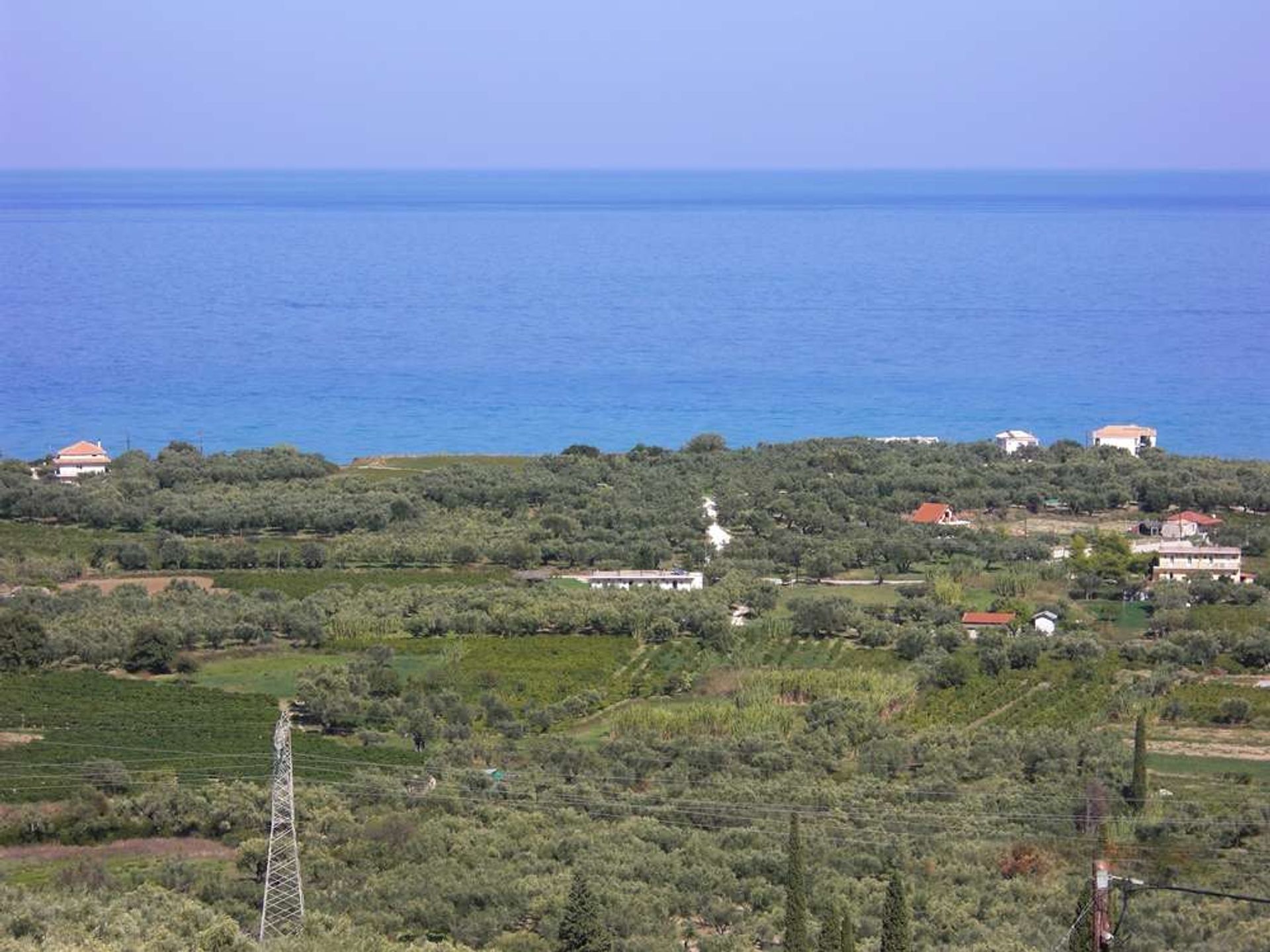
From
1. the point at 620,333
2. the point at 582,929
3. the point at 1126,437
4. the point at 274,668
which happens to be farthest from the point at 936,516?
the point at 620,333

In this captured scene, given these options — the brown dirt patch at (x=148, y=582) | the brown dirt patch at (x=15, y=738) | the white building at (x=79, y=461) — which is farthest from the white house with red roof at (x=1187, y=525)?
the white building at (x=79, y=461)

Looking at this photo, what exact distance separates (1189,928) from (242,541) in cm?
2313

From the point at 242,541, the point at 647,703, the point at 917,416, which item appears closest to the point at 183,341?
the point at 917,416

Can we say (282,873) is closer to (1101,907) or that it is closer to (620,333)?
(1101,907)

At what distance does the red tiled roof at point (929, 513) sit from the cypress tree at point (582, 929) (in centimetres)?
2221

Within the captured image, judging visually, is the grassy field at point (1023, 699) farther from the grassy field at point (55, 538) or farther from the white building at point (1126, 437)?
the white building at point (1126, 437)

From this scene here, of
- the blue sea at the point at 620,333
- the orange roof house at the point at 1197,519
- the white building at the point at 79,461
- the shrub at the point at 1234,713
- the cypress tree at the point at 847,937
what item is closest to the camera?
the cypress tree at the point at 847,937

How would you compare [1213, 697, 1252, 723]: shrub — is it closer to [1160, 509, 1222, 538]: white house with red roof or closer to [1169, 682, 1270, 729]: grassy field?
[1169, 682, 1270, 729]: grassy field

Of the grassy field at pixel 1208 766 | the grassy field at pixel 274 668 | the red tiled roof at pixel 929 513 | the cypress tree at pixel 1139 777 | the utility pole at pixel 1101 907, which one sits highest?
the utility pole at pixel 1101 907

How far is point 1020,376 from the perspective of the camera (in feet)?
209

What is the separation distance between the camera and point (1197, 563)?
33.2 metres

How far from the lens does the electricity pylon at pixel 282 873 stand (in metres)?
15.7

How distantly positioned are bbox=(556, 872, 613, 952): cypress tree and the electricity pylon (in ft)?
7.76

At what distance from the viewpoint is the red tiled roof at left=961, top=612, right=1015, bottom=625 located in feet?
98.2
